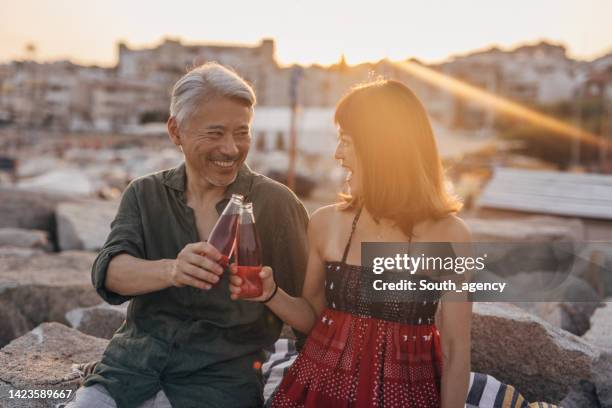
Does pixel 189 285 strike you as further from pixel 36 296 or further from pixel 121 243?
pixel 36 296

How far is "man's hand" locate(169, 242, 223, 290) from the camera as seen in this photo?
231 cm

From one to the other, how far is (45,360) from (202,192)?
4.46 ft

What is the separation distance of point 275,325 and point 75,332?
1493 mm

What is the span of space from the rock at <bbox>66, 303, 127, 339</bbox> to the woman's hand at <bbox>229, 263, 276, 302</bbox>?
192 cm

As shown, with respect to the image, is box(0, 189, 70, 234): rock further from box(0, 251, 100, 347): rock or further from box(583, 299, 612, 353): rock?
box(583, 299, 612, 353): rock

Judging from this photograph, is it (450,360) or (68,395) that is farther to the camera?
(68,395)

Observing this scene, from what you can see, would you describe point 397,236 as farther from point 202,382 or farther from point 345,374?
point 202,382

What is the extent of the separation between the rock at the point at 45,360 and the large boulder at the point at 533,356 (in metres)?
2.16

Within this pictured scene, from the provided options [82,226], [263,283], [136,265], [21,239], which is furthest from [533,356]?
[82,226]

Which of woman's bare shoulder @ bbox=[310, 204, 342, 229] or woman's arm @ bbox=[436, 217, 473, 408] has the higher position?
woman's bare shoulder @ bbox=[310, 204, 342, 229]

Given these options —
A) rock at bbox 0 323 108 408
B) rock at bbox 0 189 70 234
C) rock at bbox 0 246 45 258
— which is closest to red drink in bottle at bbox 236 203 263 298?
rock at bbox 0 323 108 408

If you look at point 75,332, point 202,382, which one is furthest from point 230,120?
point 75,332

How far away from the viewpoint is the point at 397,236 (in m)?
2.65
